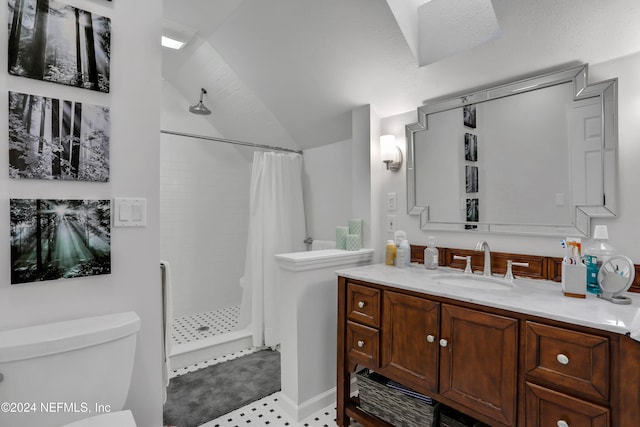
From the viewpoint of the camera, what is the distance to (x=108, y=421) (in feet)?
3.36

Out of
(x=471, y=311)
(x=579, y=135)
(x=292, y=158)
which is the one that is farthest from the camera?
(x=292, y=158)

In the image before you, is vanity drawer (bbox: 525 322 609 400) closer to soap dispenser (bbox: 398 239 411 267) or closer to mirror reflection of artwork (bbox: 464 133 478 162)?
soap dispenser (bbox: 398 239 411 267)

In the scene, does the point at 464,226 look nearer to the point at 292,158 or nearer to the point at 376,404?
the point at 376,404

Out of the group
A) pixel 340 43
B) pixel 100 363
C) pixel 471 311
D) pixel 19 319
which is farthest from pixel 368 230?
pixel 19 319

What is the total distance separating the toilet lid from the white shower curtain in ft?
5.64

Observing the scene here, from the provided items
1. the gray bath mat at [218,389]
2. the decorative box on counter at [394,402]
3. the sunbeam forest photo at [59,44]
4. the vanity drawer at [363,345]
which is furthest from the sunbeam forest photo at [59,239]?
the decorative box on counter at [394,402]

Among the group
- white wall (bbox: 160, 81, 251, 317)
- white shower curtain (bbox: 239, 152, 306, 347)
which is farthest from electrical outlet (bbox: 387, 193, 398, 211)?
white wall (bbox: 160, 81, 251, 317)

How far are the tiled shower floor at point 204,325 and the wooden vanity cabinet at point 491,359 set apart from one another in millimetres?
1669

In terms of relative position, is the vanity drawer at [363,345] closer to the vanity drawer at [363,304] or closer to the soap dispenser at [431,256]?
the vanity drawer at [363,304]

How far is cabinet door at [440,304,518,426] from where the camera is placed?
3.84 feet

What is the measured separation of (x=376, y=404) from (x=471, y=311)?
0.78m

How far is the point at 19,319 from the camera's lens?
1.13 m

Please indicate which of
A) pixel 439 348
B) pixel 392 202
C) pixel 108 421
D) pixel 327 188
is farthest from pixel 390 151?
pixel 108 421

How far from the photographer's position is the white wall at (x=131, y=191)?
121 centimetres
